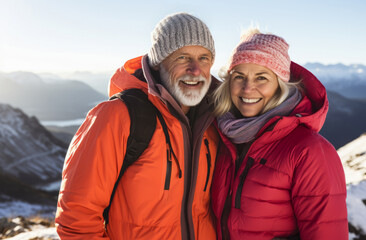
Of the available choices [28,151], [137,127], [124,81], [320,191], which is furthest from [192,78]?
[28,151]

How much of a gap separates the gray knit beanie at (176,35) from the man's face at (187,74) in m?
0.10

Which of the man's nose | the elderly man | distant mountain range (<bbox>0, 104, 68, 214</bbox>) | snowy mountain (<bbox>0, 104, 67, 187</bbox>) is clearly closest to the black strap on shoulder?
the elderly man

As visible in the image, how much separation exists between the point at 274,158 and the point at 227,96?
3.99 ft

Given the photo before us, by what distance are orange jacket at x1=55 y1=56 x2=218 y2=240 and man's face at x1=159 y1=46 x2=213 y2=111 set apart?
43cm

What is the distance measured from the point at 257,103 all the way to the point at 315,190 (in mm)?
1237

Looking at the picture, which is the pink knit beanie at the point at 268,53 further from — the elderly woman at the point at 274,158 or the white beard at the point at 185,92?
the white beard at the point at 185,92

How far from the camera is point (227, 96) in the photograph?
3812 mm

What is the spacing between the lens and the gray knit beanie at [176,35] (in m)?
3.62

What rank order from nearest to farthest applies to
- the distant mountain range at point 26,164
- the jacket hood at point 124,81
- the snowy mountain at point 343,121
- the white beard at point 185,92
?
the jacket hood at point 124,81 < the white beard at point 185,92 < the distant mountain range at point 26,164 < the snowy mountain at point 343,121

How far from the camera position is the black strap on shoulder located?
2.92m

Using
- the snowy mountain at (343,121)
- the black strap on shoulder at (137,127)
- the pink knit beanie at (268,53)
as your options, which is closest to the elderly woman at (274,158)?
the pink knit beanie at (268,53)

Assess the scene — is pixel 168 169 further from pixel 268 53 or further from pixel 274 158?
pixel 268 53

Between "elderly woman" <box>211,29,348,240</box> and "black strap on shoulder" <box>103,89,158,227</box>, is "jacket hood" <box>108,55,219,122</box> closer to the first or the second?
"black strap on shoulder" <box>103,89,158,227</box>

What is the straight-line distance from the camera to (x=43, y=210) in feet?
88.4
